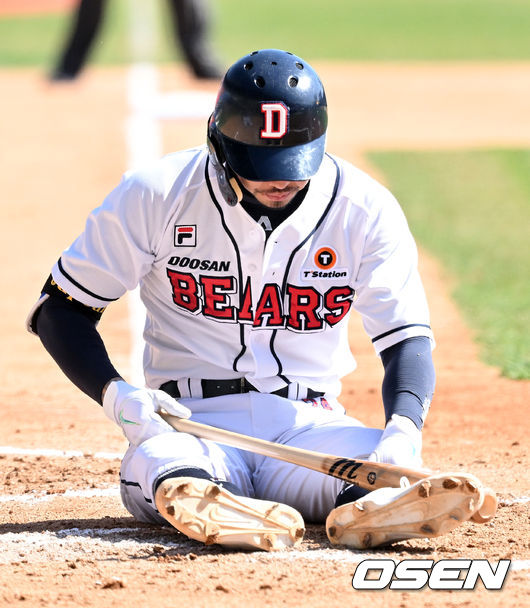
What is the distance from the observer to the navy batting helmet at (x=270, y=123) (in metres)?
4.54

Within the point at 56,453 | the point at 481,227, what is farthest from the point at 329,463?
the point at 481,227

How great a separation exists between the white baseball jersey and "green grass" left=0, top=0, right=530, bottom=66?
1771 cm

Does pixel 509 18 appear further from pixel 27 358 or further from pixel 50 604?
pixel 50 604

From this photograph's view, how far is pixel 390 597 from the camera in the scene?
3850 mm

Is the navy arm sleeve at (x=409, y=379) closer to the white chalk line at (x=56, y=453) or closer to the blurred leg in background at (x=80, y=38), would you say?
the white chalk line at (x=56, y=453)

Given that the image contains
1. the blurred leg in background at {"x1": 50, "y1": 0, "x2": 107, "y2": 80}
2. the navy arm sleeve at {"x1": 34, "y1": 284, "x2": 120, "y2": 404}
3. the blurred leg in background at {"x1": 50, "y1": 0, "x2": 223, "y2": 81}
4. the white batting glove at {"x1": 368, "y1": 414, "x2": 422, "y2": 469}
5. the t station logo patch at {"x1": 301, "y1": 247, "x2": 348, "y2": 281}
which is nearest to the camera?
the white batting glove at {"x1": 368, "y1": 414, "x2": 422, "y2": 469}

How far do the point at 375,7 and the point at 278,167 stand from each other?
2911 centimetres

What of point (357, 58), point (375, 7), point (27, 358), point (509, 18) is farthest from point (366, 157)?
point (375, 7)

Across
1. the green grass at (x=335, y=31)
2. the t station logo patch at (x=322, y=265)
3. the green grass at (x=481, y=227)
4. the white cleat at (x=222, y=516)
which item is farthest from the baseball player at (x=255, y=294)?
the green grass at (x=335, y=31)

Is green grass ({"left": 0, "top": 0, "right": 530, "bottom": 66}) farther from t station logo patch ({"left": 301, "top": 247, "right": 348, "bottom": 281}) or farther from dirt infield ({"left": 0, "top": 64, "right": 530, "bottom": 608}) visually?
t station logo patch ({"left": 301, "top": 247, "right": 348, "bottom": 281})

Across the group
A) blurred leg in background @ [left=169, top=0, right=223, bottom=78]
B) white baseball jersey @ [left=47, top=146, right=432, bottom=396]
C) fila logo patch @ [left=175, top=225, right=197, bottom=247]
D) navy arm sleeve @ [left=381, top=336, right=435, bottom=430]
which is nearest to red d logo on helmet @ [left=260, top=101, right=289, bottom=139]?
white baseball jersey @ [left=47, top=146, right=432, bottom=396]

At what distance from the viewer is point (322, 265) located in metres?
4.79

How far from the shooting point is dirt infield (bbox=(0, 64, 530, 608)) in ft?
12.8

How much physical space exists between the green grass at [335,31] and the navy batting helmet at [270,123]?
1777 cm
